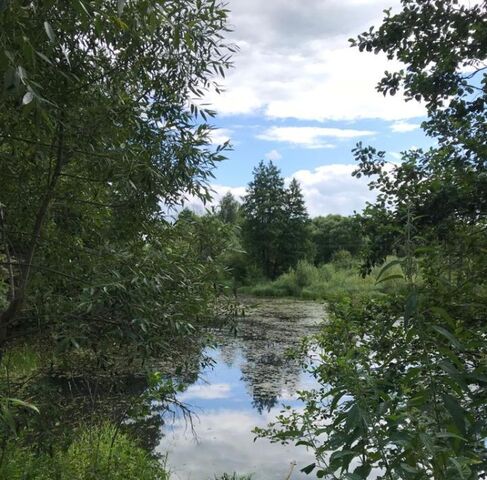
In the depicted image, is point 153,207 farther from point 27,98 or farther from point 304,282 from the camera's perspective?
point 304,282

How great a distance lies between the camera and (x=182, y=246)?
250 centimetres

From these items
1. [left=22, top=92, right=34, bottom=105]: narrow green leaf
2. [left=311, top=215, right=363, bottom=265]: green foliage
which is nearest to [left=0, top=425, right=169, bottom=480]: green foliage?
[left=22, top=92, right=34, bottom=105]: narrow green leaf

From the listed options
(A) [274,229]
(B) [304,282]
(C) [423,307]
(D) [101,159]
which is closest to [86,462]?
(D) [101,159]

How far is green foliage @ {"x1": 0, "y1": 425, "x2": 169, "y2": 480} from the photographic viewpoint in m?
3.15

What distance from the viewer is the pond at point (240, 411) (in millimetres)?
5012

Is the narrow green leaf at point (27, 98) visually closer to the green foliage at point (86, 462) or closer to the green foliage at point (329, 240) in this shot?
the green foliage at point (86, 462)

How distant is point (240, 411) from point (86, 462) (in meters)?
3.54

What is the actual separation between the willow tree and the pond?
2.98 ft

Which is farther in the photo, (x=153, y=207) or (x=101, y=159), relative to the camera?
(x=153, y=207)

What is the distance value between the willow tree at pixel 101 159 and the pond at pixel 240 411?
2.98 feet

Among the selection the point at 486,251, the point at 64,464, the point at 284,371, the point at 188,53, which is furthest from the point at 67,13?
the point at 284,371

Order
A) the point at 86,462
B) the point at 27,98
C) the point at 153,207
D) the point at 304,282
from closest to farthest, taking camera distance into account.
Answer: the point at 27,98
the point at 153,207
the point at 86,462
the point at 304,282

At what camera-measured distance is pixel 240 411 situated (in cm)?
690

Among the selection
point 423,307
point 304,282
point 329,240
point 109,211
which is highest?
point 329,240
